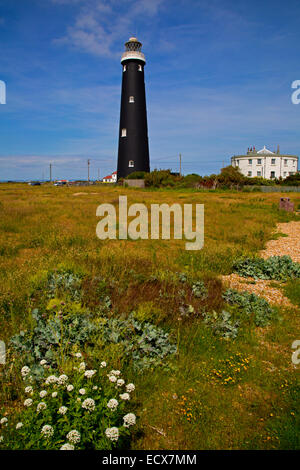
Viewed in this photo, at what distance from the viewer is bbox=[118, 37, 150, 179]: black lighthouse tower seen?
39.9m

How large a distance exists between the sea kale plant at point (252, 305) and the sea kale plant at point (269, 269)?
6.43 ft

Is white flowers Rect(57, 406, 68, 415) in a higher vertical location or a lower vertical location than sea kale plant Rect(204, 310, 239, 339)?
higher

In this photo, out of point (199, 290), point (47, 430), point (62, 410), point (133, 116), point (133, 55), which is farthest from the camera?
point (133, 55)

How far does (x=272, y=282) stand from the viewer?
7566 mm

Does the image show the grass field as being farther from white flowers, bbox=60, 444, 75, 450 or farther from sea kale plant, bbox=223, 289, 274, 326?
white flowers, bbox=60, 444, 75, 450

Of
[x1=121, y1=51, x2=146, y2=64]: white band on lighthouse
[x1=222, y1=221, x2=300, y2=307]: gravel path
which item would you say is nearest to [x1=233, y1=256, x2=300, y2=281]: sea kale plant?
[x1=222, y1=221, x2=300, y2=307]: gravel path

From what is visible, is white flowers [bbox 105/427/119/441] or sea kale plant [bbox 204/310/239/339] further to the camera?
sea kale plant [bbox 204/310/239/339]

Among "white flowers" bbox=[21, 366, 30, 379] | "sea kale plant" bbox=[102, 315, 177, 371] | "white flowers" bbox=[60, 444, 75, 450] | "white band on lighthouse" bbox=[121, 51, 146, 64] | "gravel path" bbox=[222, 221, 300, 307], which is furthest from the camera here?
Result: "white band on lighthouse" bbox=[121, 51, 146, 64]

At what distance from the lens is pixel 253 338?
4.83 meters
